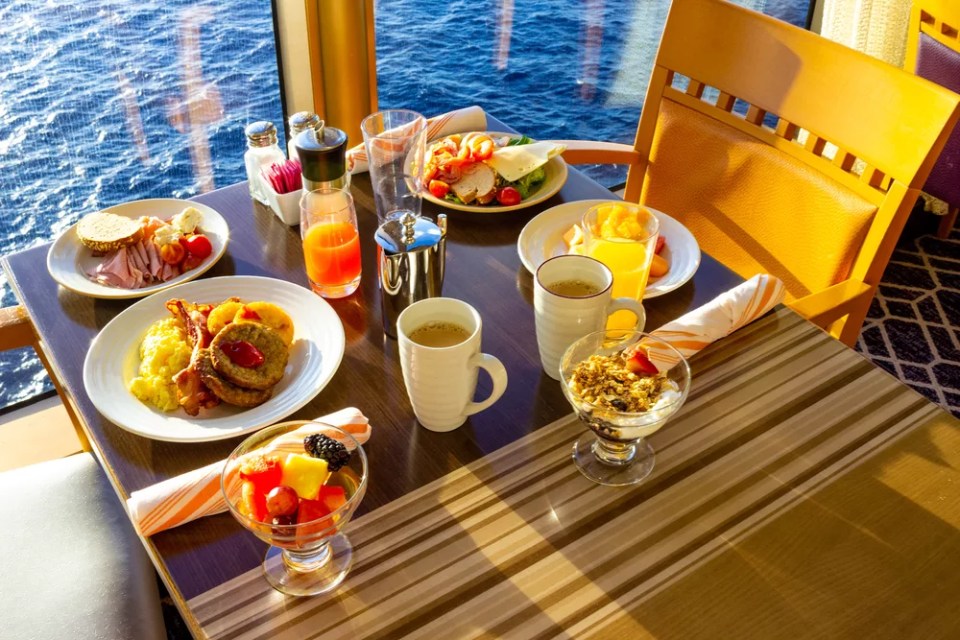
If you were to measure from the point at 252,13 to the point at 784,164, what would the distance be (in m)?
1.41

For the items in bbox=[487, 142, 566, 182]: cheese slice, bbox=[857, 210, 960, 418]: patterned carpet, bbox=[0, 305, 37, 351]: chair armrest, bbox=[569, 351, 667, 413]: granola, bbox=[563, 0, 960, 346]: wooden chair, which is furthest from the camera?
bbox=[857, 210, 960, 418]: patterned carpet

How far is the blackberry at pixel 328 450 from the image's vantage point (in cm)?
81

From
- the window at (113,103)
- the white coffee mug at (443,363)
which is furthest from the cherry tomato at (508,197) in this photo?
the window at (113,103)

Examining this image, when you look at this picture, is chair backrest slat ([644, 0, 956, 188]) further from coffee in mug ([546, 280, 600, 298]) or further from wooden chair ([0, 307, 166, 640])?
wooden chair ([0, 307, 166, 640])

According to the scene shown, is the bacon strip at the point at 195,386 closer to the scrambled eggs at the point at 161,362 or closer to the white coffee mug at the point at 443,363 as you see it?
the scrambled eggs at the point at 161,362

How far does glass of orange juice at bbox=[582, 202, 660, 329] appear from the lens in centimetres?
112

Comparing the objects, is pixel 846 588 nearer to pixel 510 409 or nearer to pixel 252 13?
pixel 510 409

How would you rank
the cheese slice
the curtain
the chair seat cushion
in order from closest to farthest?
1. the chair seat cushion
2. the cheese slice
3. the curtain

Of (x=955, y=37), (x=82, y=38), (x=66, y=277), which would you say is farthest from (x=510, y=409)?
(x=955, y=37)

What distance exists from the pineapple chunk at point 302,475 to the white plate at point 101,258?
1.72 feet

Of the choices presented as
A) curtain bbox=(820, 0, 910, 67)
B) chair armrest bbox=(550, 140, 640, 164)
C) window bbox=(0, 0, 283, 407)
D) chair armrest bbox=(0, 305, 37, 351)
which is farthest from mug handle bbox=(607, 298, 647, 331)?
curtain bbox=(820, 0, 910, 67)

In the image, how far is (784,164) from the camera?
149 centimetres

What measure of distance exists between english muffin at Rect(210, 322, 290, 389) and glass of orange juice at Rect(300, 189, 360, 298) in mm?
162

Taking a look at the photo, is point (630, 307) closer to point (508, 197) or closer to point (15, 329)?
point (508, 197)
